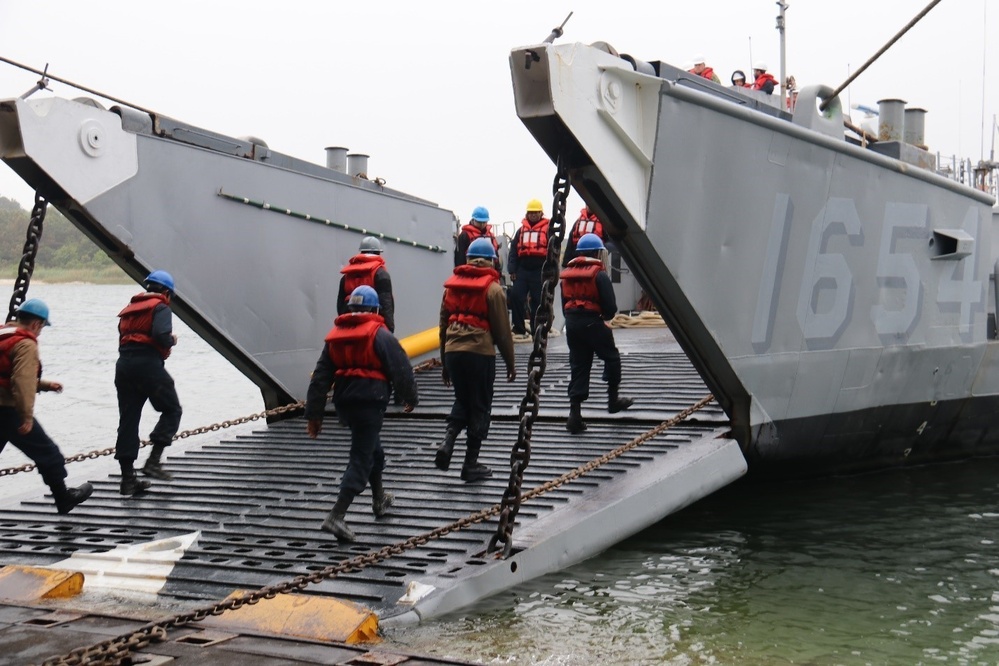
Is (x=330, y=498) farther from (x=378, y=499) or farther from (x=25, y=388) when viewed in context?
(x=25, y=388)

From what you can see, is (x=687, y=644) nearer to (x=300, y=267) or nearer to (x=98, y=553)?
(x=98, y=553)

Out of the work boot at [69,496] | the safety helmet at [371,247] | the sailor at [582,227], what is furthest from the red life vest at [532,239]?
the work boot at [69,496]

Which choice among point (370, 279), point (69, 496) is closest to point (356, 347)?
Result: point (69, 496)

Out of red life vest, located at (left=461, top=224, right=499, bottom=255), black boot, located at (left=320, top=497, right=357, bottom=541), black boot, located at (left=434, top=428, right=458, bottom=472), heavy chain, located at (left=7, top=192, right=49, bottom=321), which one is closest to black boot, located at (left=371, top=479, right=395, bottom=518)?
black boot, located at (left=320, top=497, right=357, bottom=541)

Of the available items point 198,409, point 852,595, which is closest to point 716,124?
point 852,595

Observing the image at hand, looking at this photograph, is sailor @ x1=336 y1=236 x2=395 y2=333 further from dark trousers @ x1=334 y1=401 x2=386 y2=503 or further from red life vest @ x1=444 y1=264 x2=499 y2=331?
dark trousers @ x1=334 y1=401 x2=386 y2=503

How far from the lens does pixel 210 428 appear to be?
8461 millimetres

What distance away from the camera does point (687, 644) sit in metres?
5.19

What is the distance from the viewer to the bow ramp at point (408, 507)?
5.64 m

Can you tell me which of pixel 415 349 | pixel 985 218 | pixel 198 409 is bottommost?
pixel 198 409

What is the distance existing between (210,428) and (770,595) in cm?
446

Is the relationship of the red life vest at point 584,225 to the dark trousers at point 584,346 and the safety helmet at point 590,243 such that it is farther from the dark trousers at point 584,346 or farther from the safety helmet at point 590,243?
the dark trousers at point 584,346

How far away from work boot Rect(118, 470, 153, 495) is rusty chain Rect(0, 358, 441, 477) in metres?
0.40

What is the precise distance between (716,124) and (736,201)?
57cm
